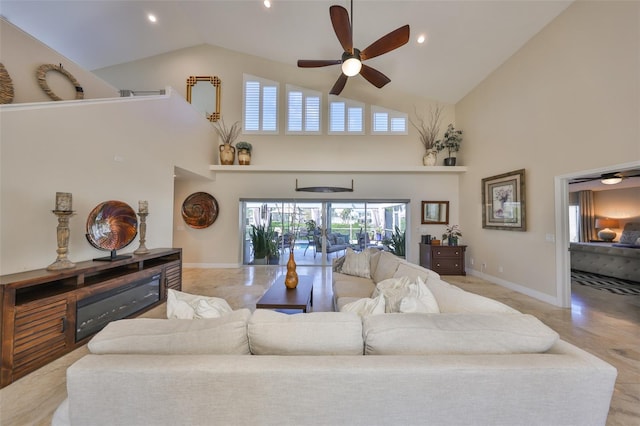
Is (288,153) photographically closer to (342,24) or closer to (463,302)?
(342,24)

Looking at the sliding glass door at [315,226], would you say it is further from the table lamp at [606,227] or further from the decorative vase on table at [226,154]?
the table lamp at [606,227]

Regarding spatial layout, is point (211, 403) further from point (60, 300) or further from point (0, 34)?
point (0, 34)

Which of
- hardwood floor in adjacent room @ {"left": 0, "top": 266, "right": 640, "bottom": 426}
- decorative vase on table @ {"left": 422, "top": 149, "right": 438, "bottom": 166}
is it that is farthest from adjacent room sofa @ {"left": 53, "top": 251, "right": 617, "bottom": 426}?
decorative vase on table @ {"left": 422, "top": 149, "right": 438, "bottom": 166}

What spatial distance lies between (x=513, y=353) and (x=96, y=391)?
72.7 inches

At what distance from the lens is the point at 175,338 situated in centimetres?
118

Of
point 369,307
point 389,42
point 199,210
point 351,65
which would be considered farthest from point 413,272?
point 199,210

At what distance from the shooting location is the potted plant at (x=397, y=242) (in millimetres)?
6691

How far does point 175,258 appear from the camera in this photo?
4293 millimetres

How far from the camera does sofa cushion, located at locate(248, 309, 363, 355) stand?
120cm

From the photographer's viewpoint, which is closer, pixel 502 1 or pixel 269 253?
pixel 502 1

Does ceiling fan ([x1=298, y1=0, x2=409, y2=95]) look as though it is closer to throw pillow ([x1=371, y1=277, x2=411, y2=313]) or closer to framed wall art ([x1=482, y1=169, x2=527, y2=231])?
throw pillow ([x1=371, y1=277, x2=411, y2=313])

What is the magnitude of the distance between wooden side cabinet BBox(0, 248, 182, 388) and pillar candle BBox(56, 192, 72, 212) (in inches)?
25.2

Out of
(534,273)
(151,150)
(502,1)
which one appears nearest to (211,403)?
(151,150)

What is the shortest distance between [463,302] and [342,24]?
3179mm
